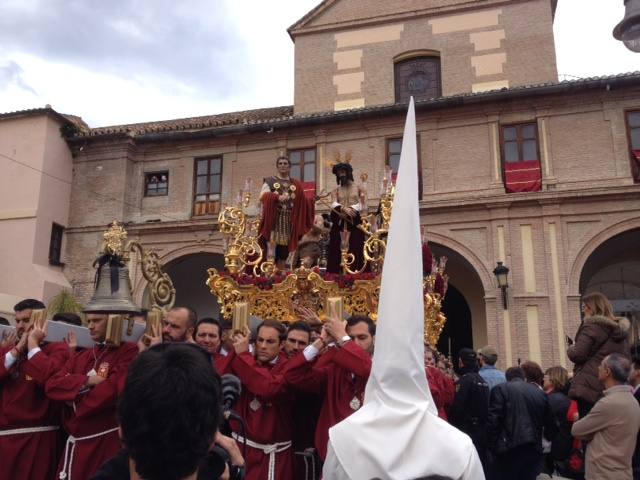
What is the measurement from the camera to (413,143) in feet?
9.21

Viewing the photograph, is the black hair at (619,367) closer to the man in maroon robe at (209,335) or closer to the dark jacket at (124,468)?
the man in maroon robe at (209,335)

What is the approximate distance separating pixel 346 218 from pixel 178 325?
14.5 ft

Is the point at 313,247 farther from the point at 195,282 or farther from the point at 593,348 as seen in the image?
the point at 195,282

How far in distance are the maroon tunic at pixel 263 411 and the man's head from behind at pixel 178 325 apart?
43cm

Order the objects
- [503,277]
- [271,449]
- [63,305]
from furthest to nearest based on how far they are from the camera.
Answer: [63,305]
[503,277]
[271,449]

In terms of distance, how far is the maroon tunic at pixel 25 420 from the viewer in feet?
15.0

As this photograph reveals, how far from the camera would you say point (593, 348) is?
18.8 ft

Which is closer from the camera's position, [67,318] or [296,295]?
[67,318]

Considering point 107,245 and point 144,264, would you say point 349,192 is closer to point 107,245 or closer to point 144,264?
point 144,264

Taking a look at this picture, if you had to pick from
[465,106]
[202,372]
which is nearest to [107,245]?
[202,372]

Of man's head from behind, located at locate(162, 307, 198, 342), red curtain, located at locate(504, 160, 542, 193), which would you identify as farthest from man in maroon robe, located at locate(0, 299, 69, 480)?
red curtain, located at locate(504, 160, 542, 193)

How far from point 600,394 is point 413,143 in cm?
383

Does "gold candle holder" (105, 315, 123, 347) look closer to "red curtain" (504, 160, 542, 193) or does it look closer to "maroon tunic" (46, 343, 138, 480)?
"maroon tunic" (46, 343, 138, 480)

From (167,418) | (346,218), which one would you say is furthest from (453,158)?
(167,418)
